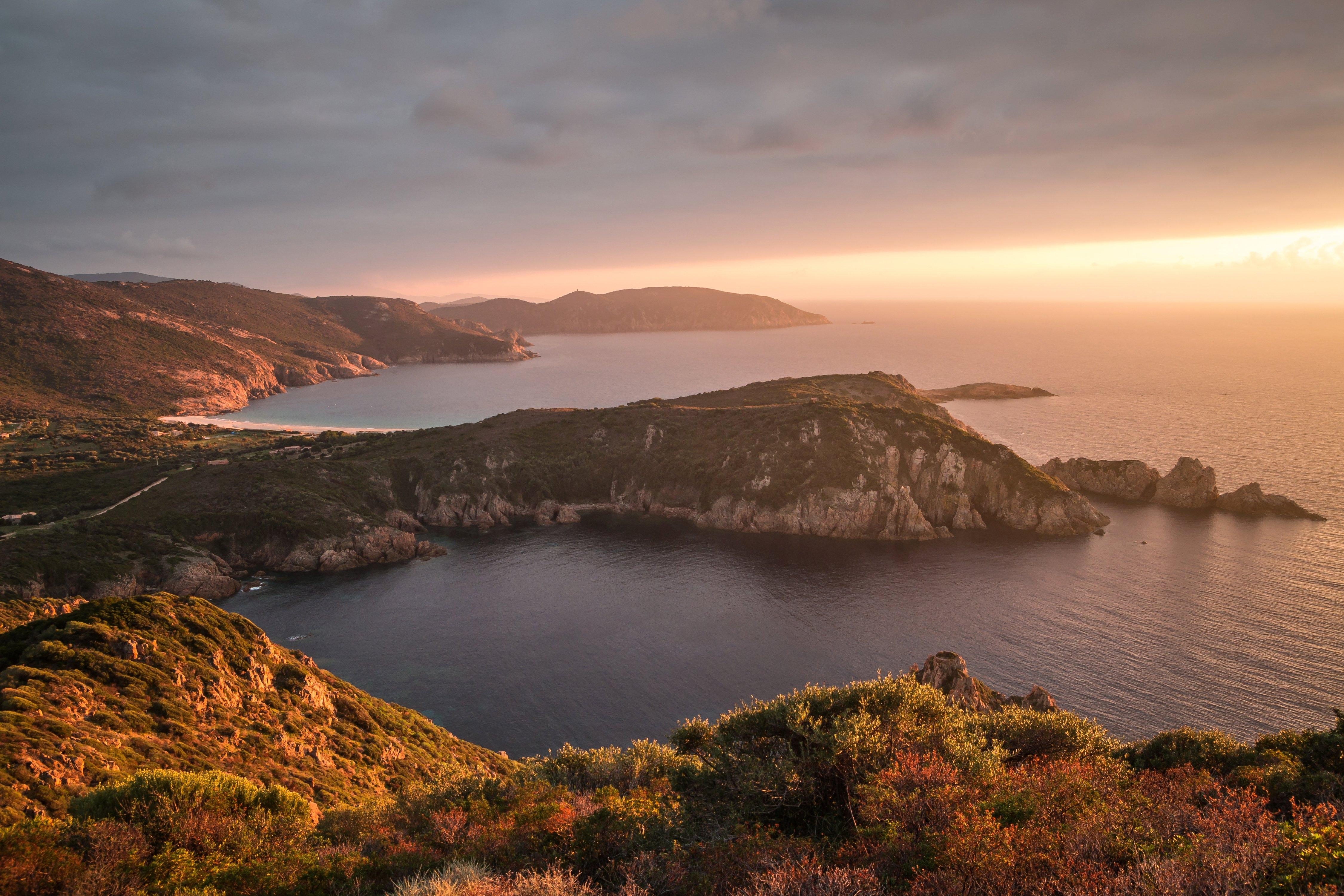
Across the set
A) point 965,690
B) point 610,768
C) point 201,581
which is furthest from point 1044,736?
point 201,581

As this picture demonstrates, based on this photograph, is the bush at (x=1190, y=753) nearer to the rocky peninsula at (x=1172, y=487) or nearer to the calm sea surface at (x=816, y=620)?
the calm sea surface at (x=816, y=620)

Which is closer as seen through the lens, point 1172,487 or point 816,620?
point 816,620

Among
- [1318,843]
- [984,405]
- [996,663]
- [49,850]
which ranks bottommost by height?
[996,663]

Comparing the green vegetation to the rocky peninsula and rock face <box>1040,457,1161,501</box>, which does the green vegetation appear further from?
rock face <box>1040,457,1161,501</box>

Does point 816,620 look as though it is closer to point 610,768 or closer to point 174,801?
point 610,768

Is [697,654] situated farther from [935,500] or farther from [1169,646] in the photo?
[935,500]

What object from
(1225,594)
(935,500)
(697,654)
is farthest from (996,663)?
(935,500)

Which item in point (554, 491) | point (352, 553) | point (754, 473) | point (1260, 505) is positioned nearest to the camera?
point (352, 553)
